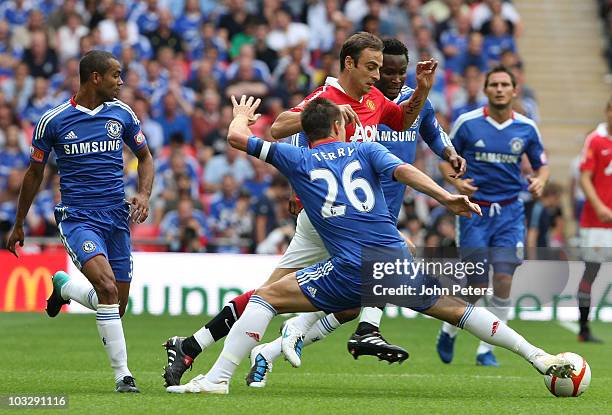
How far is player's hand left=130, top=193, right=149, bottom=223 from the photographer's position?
9.98 m

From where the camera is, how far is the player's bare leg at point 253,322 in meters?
8.87

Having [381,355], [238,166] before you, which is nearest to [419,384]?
[381,355]

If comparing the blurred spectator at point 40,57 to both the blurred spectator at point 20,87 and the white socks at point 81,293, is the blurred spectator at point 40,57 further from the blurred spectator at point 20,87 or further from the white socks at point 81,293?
the white socks at point 81,293

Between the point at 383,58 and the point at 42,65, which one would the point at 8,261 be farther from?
the point at 383,58

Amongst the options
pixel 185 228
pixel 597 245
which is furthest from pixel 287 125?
pixel 185 228

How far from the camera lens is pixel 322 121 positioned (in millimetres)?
8898

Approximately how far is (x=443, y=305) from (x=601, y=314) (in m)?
8.71

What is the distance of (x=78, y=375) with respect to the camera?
10.7 m

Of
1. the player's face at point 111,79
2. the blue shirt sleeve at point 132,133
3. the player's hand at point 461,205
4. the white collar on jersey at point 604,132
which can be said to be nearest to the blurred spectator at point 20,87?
the white collar on jersey at point 604,132

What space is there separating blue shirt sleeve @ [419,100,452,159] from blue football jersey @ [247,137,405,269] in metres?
2.21

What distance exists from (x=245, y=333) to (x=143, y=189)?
1858mm

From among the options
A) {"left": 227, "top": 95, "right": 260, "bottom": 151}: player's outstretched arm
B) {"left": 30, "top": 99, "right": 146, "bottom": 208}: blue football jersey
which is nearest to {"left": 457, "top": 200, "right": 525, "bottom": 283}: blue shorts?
{"left": 30, "top": 99, "right": 146, "bottom": 208}: blue football jersey

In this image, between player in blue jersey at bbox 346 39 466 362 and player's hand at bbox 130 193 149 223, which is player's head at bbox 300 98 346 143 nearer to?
player in blue jersey at bbox 346 39 466 362

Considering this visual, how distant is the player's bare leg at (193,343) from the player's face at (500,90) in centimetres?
403
